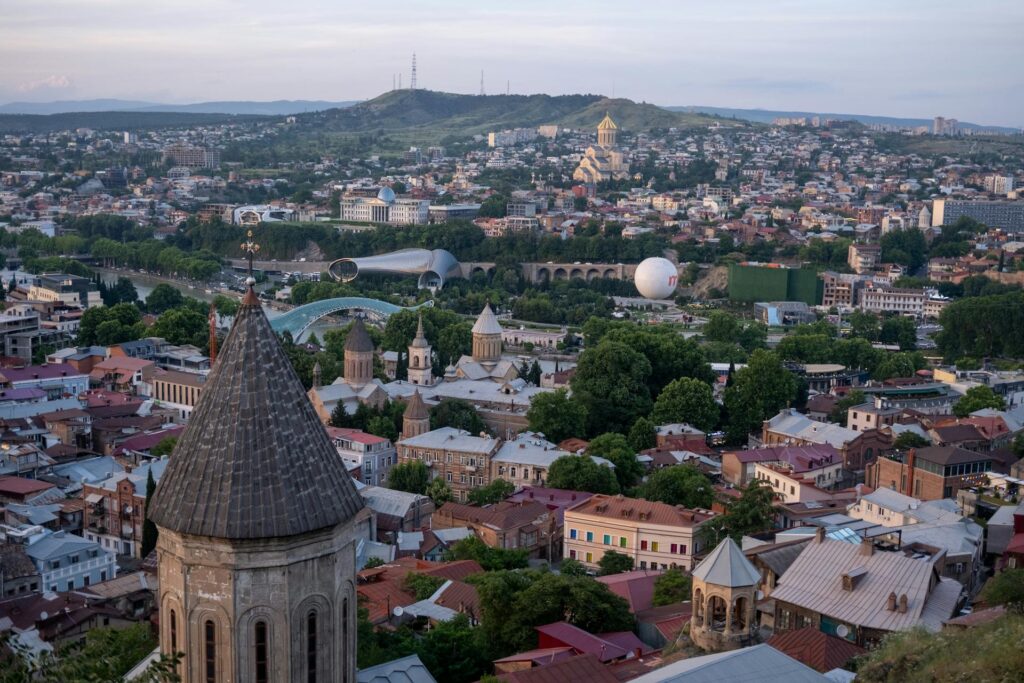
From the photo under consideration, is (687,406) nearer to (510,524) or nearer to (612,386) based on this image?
(612,386)

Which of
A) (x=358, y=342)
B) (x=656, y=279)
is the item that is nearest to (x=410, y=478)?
(x=358, y=342)

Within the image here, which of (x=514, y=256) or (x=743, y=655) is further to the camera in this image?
(x=514, y=256)

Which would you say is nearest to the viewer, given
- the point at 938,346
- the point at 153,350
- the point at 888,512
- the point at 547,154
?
the point at 888,512

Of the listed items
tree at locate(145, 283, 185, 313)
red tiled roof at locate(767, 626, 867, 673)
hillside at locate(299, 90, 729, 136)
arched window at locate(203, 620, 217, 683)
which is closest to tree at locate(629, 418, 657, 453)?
red tiled roof at locate(767, 626, 867, 673)

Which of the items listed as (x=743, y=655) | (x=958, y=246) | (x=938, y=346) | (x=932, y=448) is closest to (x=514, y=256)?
(x=958, y=246)

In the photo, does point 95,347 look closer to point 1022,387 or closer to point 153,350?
point 153,350

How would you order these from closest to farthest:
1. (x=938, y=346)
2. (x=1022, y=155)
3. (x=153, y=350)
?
(x=153, y=350) < (x=938, y=346) < (x=1022, y=155)

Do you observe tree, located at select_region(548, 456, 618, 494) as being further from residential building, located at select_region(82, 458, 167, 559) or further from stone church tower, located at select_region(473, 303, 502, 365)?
stone church tower, located at select_region(473, 303, 502, 365)

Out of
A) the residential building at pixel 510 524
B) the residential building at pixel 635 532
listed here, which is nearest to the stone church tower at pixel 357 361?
the residential building at pixel 510 524
